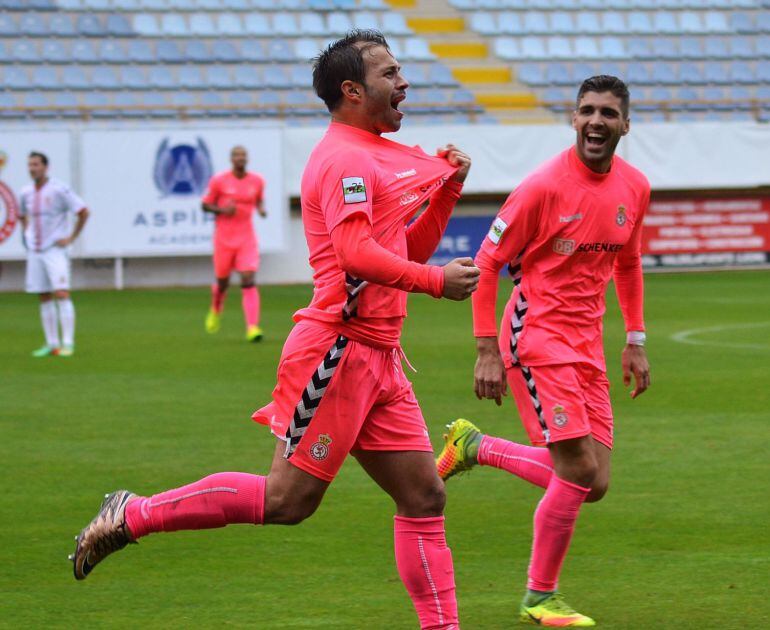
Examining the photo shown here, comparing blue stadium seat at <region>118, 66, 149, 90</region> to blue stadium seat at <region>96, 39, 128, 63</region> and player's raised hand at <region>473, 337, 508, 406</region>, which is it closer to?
blue stadium seat at <region>96, 39, 128, 63</region>

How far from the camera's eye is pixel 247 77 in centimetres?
2900

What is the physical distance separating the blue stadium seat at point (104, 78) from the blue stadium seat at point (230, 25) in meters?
2.64

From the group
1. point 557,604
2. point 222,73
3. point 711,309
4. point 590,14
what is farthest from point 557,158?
point 590,14

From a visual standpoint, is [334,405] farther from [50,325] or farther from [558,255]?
[50,325]

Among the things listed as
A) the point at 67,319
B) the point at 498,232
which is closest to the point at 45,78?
the point at 67,319

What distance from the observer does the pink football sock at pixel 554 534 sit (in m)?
5.23

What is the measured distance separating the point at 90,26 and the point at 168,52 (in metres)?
1.72

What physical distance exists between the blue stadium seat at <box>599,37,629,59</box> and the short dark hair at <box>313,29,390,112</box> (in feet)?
91.5

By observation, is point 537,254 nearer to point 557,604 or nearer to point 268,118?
point 557,604

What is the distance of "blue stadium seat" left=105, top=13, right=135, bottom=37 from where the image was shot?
29031mm

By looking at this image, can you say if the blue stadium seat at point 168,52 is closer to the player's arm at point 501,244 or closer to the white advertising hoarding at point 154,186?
the white advertising hoarding at point 154,186

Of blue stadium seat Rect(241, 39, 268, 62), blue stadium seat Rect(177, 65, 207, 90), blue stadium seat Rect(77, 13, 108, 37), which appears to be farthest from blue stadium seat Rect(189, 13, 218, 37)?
blue stadium seat Rect(77, 13, 108, 37)

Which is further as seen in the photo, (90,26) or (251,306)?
(90,26)

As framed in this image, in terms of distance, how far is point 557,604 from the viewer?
517 cm
